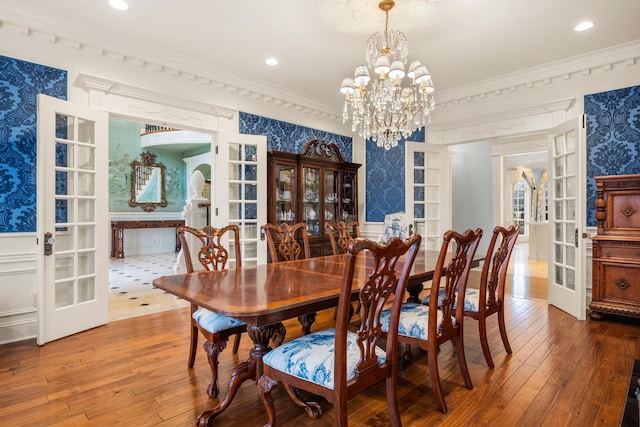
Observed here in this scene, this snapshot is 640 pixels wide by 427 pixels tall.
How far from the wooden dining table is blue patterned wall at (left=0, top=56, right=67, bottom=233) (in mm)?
1908

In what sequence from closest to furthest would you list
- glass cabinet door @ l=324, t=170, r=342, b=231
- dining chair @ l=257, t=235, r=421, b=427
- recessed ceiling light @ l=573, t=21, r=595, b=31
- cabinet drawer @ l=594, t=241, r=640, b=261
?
dining chair @ l=257, t=235, r=421, b=427
recessed ceiling light @ l=573, t=21, r=595, b=31
cabinet drawer @ l=594, t=241, r=640, b=261
glass cabinet door @ l=324, t=170, r=342, b=231

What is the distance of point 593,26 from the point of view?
10.2ft

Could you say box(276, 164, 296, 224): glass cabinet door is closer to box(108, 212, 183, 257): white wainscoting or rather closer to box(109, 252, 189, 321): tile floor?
box(109, 252, 189, 321): tile floor

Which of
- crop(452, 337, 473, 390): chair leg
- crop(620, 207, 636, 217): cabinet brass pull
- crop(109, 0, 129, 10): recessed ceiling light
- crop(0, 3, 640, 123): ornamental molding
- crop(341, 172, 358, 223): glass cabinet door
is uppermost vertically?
crop(109, 0, 129, 10): recessed ceiling light

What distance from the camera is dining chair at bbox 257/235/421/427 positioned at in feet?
4.61

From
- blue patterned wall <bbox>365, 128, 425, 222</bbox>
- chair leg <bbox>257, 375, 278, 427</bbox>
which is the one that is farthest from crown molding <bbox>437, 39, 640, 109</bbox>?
chair leg <bbox>257, 375, 278, 427</bbox>

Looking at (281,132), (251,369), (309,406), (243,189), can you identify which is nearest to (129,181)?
(281,132)

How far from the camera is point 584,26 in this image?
3.11 meters

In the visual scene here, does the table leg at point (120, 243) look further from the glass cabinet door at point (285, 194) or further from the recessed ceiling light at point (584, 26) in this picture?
the recessed ceiling light at point (584, 26)

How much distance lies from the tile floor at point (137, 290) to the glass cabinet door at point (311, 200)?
1.93m

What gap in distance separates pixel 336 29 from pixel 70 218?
2.95 metres

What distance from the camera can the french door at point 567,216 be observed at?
11.2ft

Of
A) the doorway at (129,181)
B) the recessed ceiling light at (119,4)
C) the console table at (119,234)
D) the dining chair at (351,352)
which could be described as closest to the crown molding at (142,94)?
the recessed ceiling light at (119,4)

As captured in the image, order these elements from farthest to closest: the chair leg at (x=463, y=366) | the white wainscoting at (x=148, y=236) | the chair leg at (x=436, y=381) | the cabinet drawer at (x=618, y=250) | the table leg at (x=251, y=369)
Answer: the white wainscoting at (x=148, y=236), the cabinet drawer at (x=618, y=250), the chair leg at (x=463, y=366), the chair leg at (x=436, y=381), the table leg at (x=251, y=369)
